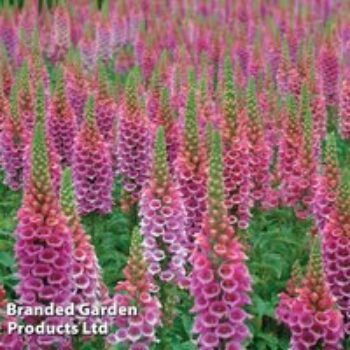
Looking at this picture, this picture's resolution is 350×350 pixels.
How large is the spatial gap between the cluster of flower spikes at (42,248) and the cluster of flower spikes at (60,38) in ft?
38.1

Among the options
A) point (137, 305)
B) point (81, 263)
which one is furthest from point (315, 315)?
point (81, 263)

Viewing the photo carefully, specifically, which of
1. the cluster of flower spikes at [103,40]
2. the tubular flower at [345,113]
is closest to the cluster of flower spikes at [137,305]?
the tubular flower at [345,113]

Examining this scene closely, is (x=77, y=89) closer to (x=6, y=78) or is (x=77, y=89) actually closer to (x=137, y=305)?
(x=6, y=78)

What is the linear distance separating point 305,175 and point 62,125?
112 inches

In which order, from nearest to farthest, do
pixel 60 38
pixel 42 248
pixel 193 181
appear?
1. pixel 42 248
2. pixel 193 181
3. pixel 60 38

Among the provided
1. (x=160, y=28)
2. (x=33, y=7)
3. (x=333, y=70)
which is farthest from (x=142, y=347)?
(x=33, y=7)

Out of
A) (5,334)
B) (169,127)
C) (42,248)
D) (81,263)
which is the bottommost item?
(5,334)

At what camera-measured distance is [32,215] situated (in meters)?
6.54

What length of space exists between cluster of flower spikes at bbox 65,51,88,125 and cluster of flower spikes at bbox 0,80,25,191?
6.45ft

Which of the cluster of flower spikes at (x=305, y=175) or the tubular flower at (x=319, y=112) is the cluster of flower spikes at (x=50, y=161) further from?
the tubular flower at (x=319, y=112)

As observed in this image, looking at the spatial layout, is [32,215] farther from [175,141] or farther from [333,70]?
[333,70]

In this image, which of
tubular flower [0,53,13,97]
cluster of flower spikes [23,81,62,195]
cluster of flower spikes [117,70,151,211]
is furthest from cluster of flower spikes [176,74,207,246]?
tubular flower [0,53,13,97]

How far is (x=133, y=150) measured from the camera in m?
10.1

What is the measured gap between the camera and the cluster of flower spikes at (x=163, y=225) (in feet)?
25.1
